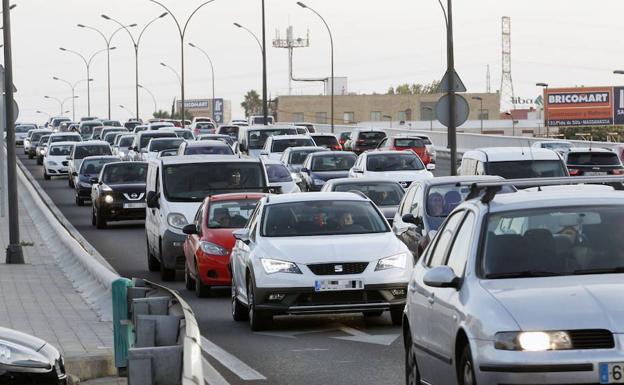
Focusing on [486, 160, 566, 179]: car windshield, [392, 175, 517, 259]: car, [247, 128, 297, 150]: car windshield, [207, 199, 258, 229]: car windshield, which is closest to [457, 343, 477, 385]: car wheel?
[392, 175, 517, 259]: car

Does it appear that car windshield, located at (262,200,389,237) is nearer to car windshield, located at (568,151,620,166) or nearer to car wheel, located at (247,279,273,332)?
car wheel, located at (247,279,273,332)

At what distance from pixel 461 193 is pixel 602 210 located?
13779 mm

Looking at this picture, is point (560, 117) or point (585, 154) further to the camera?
point (560, 117)

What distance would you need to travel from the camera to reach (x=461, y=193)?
23.7m

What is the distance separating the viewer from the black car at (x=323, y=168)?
45.7 meters

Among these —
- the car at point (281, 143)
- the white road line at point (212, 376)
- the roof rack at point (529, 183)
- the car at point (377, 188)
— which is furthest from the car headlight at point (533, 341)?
the car at point (281, 143)

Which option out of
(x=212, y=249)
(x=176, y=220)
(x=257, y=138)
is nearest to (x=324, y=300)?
(x=212, y=249)

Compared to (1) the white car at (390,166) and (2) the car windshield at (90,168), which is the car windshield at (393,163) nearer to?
(1) the white car at (390,166)

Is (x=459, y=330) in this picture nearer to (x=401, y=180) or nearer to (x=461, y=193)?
(x=461, y=193)

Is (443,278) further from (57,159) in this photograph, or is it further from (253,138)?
(57,159)

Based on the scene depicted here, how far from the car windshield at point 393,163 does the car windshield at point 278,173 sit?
2.13 meters

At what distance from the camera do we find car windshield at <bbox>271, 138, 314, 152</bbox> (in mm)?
55062

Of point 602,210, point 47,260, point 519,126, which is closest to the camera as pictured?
point 602,210

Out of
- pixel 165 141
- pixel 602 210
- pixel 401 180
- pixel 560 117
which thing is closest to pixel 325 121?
pixel 560 117
